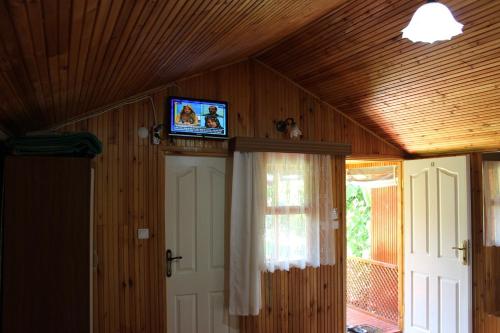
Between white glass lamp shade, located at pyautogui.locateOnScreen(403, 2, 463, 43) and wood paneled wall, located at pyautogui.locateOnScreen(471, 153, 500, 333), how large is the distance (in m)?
2.63

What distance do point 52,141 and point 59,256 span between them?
1.84 ft

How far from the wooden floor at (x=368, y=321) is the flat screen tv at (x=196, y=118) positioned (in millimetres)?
3202

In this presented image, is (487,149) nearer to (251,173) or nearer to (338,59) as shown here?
(338,59)

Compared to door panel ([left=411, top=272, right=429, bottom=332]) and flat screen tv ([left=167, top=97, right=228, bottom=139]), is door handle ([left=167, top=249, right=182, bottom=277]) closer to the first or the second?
flat screen tv ([left=167, top=97, right=228, bottom=139])

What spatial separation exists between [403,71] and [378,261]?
321 centimetres

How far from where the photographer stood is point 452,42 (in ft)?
8.42

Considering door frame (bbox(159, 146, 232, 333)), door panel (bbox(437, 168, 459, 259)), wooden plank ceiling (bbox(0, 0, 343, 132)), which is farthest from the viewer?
door panel (bbox(437, 168, 459, 259))

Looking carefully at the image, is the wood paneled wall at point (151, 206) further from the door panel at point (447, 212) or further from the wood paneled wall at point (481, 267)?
the wood paneled wall at point (481, 267)

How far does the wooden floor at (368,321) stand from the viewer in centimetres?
473

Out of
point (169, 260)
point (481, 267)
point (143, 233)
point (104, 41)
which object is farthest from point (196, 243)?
point (481, 267)

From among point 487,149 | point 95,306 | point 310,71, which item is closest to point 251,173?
point 310,71

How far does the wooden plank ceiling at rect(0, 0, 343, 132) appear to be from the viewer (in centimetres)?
101

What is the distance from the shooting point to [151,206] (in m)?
3.22

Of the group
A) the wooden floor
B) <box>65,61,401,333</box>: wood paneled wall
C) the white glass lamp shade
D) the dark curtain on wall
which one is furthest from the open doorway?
the dark curtain on wall
